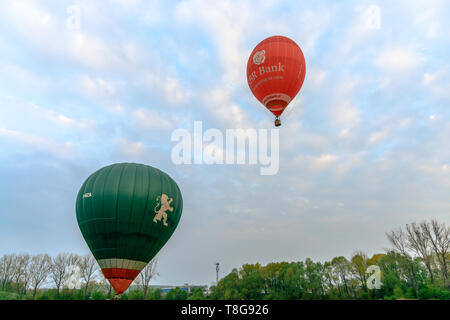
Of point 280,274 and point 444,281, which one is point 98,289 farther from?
point 444,281

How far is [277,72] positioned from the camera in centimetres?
1848

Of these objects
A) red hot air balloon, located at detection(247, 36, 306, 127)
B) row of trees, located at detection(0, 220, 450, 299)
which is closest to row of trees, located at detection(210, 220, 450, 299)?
row of trees, located at detection(0, 220, 450, 299)

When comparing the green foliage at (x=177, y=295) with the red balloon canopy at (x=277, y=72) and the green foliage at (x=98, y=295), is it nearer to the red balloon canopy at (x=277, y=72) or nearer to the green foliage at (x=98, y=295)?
the green foliage at (x=98, y=295)

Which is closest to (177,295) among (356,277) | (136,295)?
(136,295)

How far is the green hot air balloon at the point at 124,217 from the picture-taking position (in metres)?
17.3

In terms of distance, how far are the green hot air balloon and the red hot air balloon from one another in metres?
7.72

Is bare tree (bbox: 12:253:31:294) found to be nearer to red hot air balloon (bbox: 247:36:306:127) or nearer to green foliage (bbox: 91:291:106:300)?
green foliage (bbox: 91:291:106:300)

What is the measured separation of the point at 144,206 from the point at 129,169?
2.37 metres

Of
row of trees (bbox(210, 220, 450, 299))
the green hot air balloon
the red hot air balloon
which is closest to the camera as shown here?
the green hot air balloon

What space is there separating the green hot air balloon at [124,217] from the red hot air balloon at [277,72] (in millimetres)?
7720

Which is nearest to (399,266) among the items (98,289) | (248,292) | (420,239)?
(420,239)

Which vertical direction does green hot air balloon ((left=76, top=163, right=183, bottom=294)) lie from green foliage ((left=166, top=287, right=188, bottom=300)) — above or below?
above

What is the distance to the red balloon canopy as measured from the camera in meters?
18.5

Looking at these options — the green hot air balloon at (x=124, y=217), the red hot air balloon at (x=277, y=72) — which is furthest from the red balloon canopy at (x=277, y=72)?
the green hot air balloon at (x=124, y=217)
